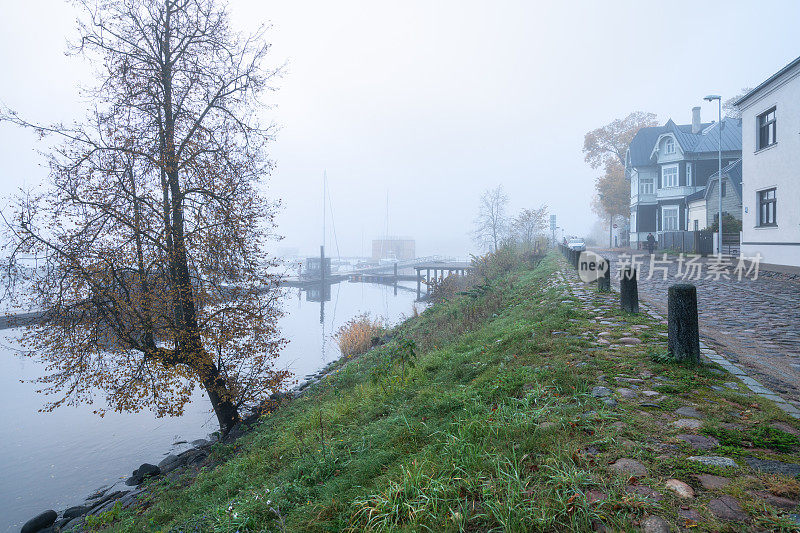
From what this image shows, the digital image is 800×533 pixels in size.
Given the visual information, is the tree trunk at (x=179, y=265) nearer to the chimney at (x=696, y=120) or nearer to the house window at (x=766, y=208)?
the house window at (x=766, y=208)

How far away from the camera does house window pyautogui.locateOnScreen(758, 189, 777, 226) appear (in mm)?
17109

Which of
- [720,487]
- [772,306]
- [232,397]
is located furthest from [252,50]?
[772,306]

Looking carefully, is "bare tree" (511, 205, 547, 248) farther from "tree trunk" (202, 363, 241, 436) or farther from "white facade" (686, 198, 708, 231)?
"tree trunk" (202, 363, 241, 436)

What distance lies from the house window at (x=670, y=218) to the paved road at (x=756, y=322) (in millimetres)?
25935

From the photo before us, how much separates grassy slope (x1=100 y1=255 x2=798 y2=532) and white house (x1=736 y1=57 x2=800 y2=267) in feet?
48.1

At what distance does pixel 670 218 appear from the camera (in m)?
37.1

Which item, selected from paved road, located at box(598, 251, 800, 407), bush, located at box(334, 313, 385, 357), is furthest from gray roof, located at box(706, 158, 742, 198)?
bush, located at box(334, 313, 385, 357)

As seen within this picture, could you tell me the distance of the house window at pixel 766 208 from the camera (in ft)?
56.1

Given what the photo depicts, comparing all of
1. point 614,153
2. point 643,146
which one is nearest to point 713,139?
point 643,146

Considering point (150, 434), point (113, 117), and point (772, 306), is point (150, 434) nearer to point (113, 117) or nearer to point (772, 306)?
point (113, 117)

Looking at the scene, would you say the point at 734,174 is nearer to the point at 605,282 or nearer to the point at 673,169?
the point at 673,169

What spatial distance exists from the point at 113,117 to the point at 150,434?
8742 mm

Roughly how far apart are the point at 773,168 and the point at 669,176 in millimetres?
22321

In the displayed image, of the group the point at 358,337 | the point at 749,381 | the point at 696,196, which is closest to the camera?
the point at 749,381
